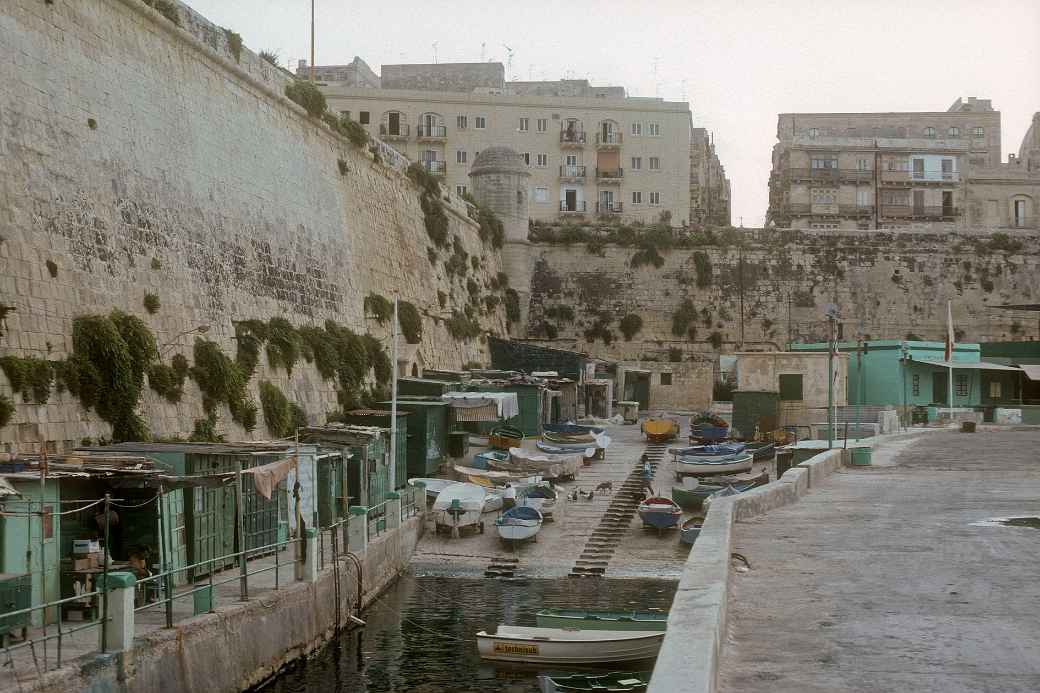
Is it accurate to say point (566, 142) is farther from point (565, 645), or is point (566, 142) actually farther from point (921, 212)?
point (565, 645)

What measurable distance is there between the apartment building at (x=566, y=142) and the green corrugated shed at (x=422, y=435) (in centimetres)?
2982

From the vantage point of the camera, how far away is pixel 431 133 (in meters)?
56.2

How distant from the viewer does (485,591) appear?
20031mm

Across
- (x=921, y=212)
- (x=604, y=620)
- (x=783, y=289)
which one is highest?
(x=921, y=212)

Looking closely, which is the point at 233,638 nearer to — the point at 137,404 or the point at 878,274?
the point at 137,404

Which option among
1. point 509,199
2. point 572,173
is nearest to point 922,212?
point 572,173

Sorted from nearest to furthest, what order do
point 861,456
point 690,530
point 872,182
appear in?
point 861,456, point 690,530, point 872,182

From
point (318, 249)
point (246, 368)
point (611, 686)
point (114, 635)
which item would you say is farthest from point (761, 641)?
point (318, 249)

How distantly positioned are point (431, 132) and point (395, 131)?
1679mm

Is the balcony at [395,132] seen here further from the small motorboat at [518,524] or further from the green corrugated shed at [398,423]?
the small motorboat at [518,524]

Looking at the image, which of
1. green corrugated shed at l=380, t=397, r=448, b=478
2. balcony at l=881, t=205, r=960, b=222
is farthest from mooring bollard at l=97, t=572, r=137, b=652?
balcony at l=881, t=205, r=960, b=222

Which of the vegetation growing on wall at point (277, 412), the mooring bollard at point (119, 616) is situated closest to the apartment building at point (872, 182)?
the vegetation growing on wall at point (277, 412)

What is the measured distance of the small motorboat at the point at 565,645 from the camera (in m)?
14.1

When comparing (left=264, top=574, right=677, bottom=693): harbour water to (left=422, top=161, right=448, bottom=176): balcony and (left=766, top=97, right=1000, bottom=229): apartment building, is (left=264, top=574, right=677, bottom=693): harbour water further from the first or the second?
(left=766, top=97, right=1000, bottom=229): apartment building
